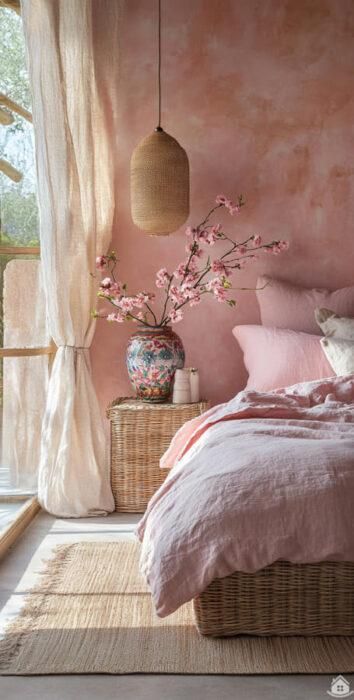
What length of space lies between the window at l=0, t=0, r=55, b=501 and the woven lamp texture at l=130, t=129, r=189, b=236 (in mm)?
601

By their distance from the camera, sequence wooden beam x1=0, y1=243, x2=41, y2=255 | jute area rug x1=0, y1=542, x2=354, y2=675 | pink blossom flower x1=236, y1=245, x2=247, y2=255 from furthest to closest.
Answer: pink blossom flower x1=236, y1=245, x2=247, y2=255 → wooden beam x1=0, y1=243, x2=41, y2=255 → jute area rug x1=0, y1=542, x2=354, y2=675

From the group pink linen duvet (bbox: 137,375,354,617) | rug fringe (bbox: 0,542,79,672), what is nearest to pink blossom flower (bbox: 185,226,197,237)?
rug fringe (bbox: 0,542,79,672)

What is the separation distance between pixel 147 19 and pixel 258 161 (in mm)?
967

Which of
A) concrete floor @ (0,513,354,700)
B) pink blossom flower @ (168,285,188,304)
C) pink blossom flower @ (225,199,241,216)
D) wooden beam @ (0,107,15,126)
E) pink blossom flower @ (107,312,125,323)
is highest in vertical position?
wooden beam @ (0,107,15,126)

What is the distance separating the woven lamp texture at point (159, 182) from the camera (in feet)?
14.3

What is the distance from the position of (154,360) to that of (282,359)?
627 millimetres

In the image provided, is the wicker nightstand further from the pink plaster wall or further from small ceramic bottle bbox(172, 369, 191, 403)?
the pink plaster wall

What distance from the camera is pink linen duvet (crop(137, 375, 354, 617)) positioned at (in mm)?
2553

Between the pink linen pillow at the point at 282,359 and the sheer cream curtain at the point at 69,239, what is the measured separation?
2.72 ft

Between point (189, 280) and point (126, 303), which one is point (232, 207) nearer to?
point (189, 280)

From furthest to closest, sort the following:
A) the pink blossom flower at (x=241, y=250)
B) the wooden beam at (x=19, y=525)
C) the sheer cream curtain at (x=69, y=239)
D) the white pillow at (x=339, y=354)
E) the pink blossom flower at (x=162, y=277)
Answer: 1. the pink blossom flower at (x=241, y=250)
2. the pink blossom flower at (x=162, y=277)
3. the sheer cream curtain at (x=69, y=239)
4. the white pillow at (x=339, y=354)
5. the wooden beam at (x=19, y=525)

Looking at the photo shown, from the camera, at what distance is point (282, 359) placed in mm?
4258

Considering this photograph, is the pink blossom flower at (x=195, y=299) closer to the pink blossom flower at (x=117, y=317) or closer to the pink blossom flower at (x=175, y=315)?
the pink blossom flower at (x=175, y=315)

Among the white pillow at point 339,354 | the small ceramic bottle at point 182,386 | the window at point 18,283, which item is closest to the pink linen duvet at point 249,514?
the white pillow at point 339,354
